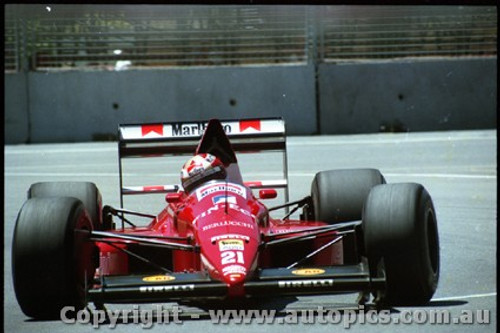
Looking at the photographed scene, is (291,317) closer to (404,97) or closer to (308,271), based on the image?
(308,271)

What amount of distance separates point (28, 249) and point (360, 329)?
1717 millimetres

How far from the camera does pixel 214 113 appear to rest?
22.6m

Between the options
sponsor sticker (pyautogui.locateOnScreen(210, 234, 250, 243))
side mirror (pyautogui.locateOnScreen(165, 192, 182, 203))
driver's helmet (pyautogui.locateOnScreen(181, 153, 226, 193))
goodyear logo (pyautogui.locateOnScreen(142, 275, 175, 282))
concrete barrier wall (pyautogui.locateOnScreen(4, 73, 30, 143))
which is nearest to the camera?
goodyear logo (pyautogui.locateOnScreen(142, 275, 175, 282))

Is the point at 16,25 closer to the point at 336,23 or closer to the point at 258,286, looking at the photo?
the point at 336,23

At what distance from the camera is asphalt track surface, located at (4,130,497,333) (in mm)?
6715

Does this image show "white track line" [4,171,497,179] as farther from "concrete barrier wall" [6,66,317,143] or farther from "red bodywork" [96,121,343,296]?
"red bodywork" [96,121,343,296]

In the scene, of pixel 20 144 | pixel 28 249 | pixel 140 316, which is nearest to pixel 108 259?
pixel 140 316

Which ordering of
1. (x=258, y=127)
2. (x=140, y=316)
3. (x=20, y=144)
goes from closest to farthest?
(x=140, y=316) → (x=258, y=127) → (x=20, y=144)

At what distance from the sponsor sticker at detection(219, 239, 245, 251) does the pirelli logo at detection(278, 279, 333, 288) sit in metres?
0.43

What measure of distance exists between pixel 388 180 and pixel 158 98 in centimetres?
903

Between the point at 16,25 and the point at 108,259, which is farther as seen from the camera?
the point at 16,25

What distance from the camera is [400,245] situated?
21.7 ft

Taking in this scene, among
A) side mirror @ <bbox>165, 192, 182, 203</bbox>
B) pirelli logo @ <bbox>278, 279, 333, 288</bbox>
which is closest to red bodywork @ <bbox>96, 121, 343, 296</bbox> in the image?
side mirror @ <bbox>165, 192, 182, 203</bbox>

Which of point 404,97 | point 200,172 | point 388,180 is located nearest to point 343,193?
point 200,172
